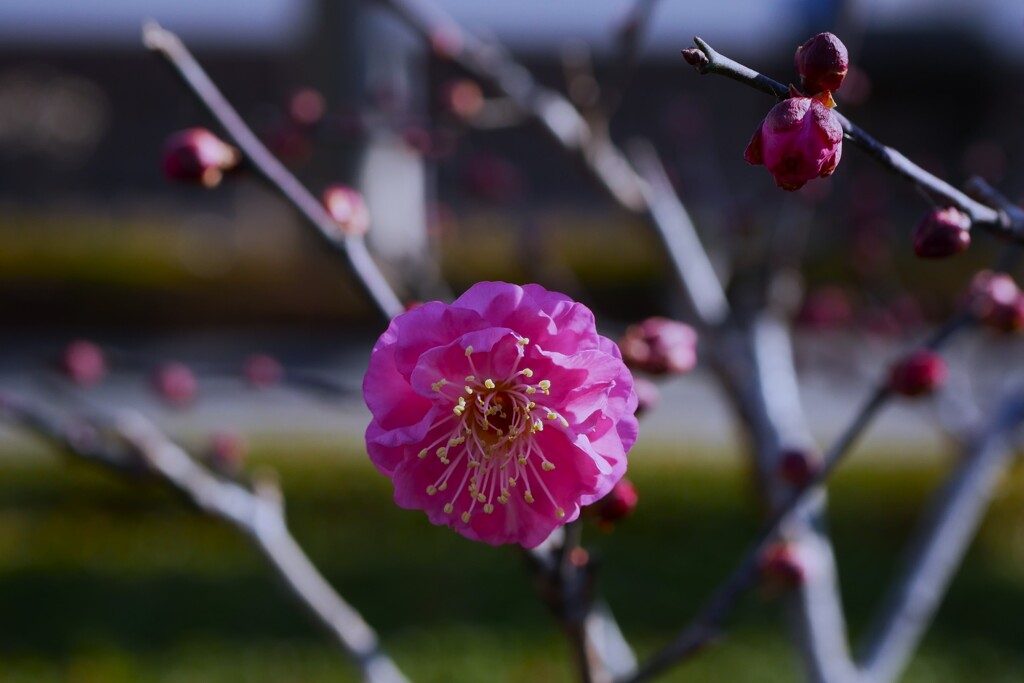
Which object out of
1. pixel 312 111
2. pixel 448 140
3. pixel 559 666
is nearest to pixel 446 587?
pixel 559 666

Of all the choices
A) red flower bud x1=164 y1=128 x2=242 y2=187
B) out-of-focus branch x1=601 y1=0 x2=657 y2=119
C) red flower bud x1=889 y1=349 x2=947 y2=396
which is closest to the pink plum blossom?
red flower bud x1=164 y1=128 x2=242 y2=187

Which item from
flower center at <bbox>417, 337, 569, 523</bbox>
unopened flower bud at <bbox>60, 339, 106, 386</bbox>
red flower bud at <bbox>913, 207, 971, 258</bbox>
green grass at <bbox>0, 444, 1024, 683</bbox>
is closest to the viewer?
red flower bud at <bbox>913, 207, 971, 258</bbox>

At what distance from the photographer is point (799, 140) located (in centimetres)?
71

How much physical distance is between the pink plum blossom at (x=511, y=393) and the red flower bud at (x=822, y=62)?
25 centimetres

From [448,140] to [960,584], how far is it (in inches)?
129

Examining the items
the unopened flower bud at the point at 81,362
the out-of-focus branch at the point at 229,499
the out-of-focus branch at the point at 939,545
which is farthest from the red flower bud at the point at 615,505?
the unopened flower bud at the point at 81,362

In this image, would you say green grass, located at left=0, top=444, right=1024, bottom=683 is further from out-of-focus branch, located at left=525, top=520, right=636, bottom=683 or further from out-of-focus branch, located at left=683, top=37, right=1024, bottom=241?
out-of-focus branch, located at left=683, top=37, right=1024, bottom=241

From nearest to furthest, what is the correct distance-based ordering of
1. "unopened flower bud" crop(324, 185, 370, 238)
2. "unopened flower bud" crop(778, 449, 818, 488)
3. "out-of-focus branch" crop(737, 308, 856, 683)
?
"unopened flower bud" crop(324, 185, 370, 238), "unopened flower bud" crop(778, 449, 818, 488), "out-of-focus branch" crop(737, 308, 856, 683)

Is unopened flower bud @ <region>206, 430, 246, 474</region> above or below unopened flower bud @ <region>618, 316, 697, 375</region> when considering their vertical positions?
below

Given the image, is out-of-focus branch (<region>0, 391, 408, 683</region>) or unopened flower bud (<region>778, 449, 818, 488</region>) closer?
unopened flower bud (<region>778, 449, 818, 488</region>)

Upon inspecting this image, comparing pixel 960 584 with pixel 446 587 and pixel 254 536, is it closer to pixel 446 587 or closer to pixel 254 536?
pixel 446 587

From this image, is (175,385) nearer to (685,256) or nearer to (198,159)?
(685,256)

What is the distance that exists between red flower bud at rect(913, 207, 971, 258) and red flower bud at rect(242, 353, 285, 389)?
1329 millimetres

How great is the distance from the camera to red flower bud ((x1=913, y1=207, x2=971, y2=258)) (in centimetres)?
83
